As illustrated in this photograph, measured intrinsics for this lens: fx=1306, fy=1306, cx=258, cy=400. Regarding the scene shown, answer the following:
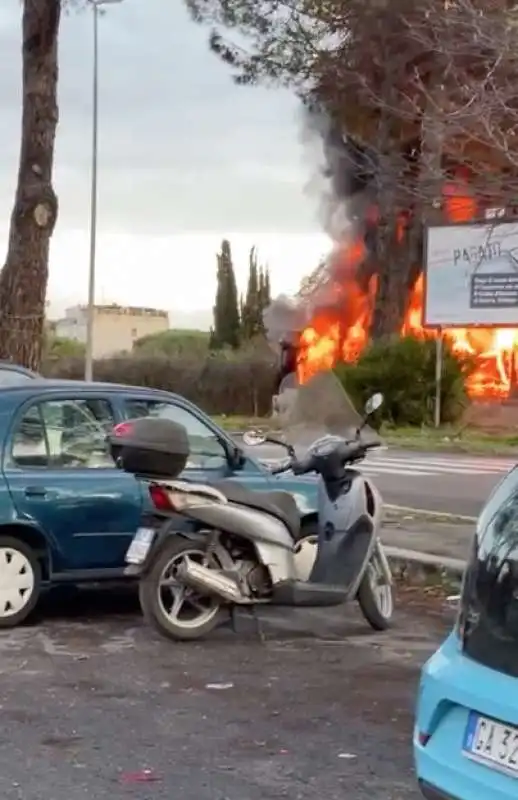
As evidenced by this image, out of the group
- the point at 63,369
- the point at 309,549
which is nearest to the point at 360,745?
the point at 309,549

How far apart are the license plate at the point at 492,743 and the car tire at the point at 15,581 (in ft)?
14.9

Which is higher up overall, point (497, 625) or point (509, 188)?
point (509, 188)

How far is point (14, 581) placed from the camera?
786cm

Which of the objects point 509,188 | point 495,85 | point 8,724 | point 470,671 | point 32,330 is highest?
point 495,85

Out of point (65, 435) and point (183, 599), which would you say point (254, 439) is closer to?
point (183, 599)

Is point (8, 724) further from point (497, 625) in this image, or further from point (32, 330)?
point (32, 330)

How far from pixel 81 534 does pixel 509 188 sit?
4.71 m

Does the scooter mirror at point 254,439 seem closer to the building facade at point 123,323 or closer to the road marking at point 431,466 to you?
the road marking at point 431,466

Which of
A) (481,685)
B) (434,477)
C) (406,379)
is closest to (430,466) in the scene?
(434,477)

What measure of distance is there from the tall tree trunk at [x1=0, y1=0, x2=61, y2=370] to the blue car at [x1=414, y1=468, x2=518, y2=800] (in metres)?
12.8

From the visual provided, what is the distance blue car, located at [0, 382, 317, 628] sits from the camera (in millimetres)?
7898

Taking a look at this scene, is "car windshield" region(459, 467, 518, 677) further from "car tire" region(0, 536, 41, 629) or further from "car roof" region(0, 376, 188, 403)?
"car roof" region(0, 376, 188, 403)

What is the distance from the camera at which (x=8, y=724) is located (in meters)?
5.85

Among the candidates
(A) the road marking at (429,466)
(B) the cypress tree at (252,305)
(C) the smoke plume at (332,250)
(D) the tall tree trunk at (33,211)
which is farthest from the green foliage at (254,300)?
(D) the tall tree trunk at (33,211)
